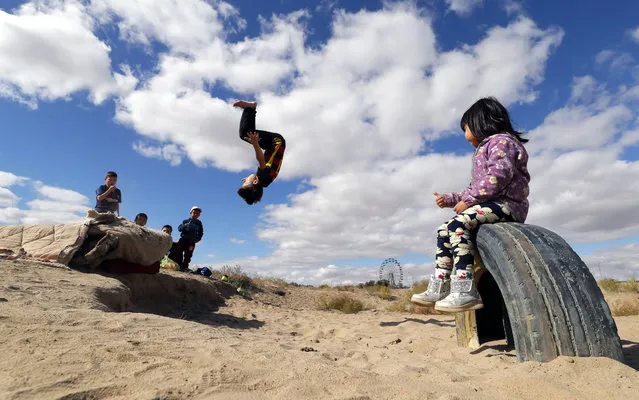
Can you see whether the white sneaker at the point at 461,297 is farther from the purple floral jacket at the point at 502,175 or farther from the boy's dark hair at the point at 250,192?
the boy's dark hair at the point at 250,192

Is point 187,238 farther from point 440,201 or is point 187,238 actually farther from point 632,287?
point 632,287

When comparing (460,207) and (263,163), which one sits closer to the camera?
(460,207)

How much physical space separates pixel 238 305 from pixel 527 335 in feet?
22.2

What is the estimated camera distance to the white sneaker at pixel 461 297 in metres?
2.64

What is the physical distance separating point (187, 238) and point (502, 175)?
8.28 meters

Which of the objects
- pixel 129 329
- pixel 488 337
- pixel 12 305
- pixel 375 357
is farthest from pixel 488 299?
pixel 12 305

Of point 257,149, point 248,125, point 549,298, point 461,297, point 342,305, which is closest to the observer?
point 549,298

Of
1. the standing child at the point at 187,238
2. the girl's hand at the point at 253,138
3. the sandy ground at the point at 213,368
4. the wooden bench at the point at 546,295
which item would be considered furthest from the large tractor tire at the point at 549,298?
the standing child at the point at 187,238

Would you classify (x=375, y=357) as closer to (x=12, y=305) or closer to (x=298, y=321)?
(x=12, y=305)

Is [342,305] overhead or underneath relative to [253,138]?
underneath

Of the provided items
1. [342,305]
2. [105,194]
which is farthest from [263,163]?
[342,305]

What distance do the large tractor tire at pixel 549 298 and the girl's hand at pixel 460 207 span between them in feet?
1.08

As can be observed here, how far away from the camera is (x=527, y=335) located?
7.81 feet

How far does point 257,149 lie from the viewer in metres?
5.24
